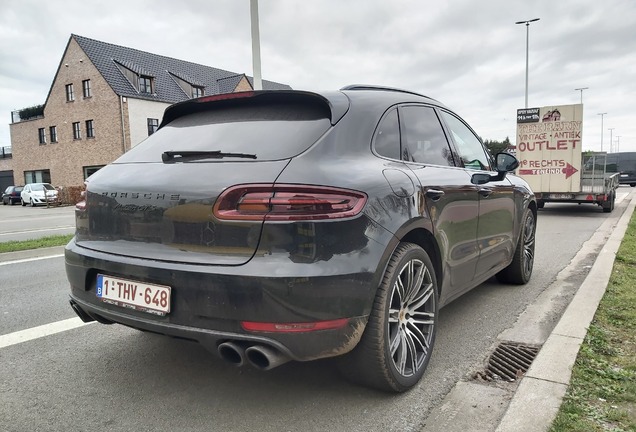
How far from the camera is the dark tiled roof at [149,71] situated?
33.2 m

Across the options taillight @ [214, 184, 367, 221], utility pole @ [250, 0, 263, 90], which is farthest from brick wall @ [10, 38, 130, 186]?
taillight @ [214, 184, 367, 221]

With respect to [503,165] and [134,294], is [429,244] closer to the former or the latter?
[134,294]

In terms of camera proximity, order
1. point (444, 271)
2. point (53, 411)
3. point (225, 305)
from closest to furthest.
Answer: point (225, 305), point (53, 411), point (444, 271)

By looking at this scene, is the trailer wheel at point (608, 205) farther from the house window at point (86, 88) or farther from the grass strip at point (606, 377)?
the house window at point (86, 88)

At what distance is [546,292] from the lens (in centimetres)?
484

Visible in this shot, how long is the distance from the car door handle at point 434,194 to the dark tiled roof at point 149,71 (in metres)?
28.6

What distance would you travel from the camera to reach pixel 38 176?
132ft

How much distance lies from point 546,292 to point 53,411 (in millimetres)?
4320

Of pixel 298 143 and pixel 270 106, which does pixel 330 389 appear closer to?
pixel 298 143

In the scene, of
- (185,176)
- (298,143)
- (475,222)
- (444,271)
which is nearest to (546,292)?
(475,222)

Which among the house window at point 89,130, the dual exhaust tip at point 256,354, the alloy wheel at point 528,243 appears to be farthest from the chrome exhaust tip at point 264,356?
the house window at point 89,130

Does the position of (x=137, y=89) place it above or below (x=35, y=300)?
above

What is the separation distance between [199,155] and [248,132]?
0.95ft

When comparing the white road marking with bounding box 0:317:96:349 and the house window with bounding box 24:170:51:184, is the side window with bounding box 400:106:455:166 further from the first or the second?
the house window with bounding box 24:170:51:184
